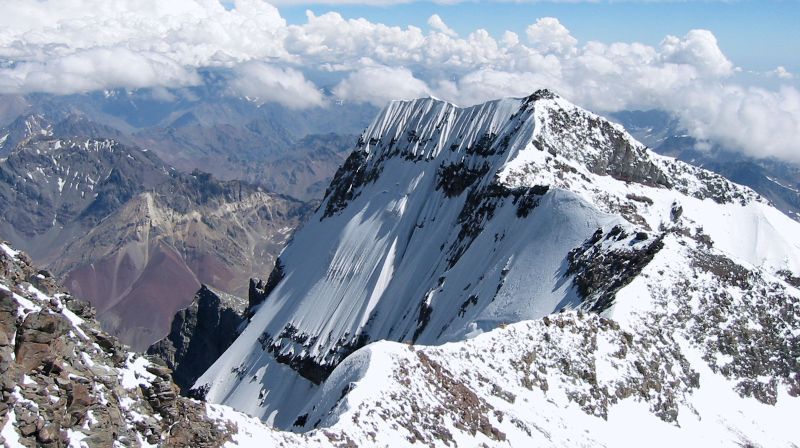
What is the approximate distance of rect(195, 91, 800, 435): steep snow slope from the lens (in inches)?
2766

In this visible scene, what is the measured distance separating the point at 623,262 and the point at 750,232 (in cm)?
7108

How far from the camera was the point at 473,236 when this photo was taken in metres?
99.7

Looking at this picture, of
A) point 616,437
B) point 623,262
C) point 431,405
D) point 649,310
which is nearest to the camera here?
point 431,405

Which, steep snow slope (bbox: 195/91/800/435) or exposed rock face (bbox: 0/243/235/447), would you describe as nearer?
exposed rock face (bbox: 0/243/235/447)

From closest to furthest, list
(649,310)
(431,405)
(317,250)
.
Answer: (431,405), (649,310), (317,250)

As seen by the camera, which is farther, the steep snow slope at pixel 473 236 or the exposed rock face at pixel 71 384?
the steep snow slope at pixel 473 236

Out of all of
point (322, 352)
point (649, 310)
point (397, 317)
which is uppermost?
point (649, 310)

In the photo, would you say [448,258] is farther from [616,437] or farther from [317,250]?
[616,437]

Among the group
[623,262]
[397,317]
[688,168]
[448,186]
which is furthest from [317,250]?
[623,262]

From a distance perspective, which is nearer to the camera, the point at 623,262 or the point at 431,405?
the point at 431,405

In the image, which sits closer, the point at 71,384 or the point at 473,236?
the point at 71,384

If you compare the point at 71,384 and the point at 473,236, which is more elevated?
the point at 71,384

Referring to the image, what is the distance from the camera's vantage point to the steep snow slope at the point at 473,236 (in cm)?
7025

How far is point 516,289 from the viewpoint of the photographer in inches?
2741
